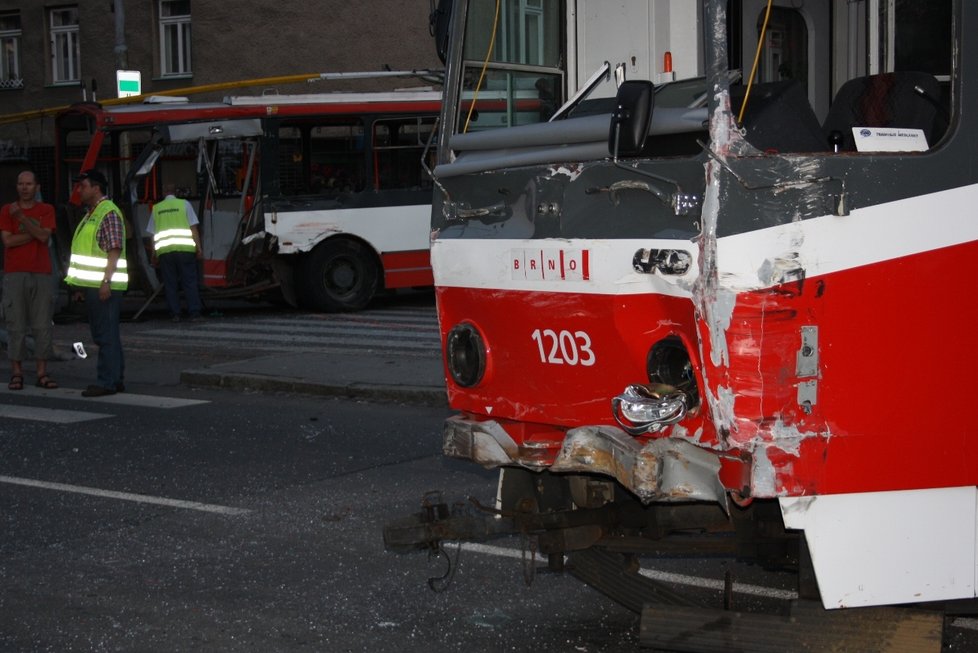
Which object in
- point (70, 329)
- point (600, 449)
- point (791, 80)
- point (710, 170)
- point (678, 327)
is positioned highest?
point (791, 80)

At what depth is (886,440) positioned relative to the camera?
4.29 meters

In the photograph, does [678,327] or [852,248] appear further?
[678,327]

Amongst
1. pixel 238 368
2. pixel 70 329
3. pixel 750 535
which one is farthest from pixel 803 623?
pixel 70 329

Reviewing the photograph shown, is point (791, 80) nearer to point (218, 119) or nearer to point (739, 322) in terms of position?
point (739, 322)

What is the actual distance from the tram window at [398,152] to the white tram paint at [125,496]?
459 inches

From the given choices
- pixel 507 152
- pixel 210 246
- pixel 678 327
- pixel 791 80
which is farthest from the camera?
pixel 210 246

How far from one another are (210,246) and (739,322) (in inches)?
632

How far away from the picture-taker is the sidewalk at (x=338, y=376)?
37.7 feet

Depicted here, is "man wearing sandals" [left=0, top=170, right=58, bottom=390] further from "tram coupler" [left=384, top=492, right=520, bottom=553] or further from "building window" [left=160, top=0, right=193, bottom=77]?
"building window" [left=160, top=0, right=193, bottom=77]

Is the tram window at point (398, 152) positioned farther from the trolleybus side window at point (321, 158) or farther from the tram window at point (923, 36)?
the tram window at point (923, 36)

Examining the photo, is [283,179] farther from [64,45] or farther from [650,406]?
[650,406]

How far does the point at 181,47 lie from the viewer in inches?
1166

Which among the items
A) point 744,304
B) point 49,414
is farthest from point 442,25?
point 49,414

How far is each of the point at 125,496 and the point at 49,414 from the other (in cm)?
329
